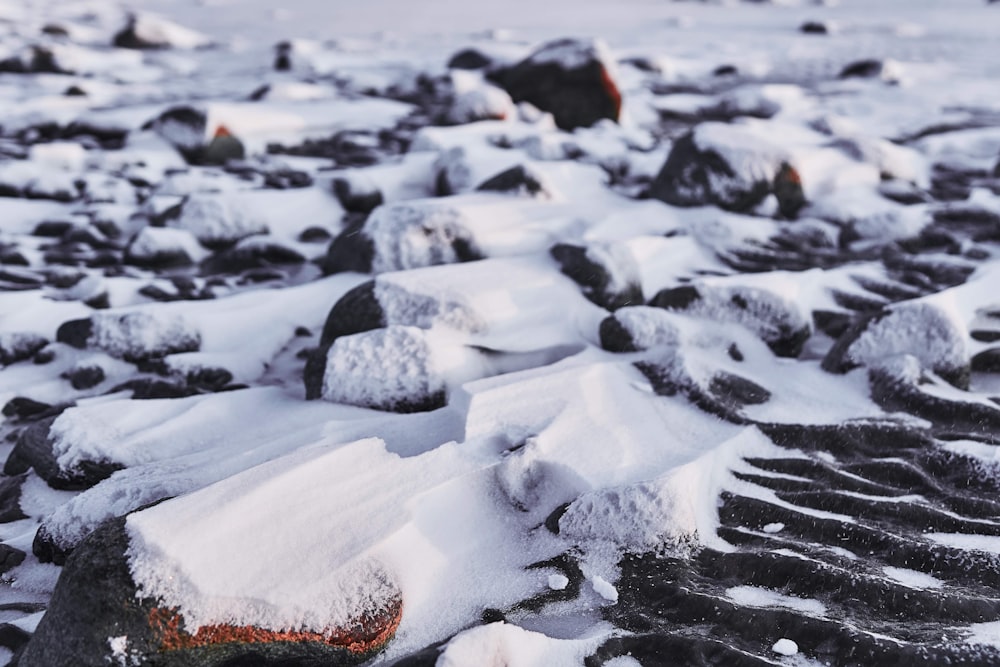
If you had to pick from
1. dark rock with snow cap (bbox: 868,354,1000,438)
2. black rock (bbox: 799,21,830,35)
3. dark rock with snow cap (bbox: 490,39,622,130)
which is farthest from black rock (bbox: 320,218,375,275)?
black rock (bbox: 799,21,830,35)

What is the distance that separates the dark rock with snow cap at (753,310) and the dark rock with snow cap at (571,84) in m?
4.84

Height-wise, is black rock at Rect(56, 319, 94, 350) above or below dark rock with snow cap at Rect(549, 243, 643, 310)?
below

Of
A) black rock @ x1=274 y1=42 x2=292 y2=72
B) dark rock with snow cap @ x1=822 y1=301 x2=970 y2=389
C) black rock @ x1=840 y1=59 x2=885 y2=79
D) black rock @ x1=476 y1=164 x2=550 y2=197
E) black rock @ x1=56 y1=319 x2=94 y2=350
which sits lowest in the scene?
black rock @ x1=56 y1=319 x2=94 y2=350

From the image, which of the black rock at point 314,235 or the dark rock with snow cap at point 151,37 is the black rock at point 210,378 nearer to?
the black rock at point 314,235

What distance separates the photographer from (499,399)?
2.75 m

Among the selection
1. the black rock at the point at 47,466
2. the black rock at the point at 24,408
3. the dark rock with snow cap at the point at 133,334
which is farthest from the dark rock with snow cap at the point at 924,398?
the black rock at the point at 24,408

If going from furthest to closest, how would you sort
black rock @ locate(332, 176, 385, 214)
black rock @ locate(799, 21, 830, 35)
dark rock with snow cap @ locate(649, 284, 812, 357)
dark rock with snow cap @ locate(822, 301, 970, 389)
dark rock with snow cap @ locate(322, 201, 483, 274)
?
1. black rock @ locate(799, 21, 830, 35)
2. black rock @ locate(332, 176, 385, 214)
3. dark rock with snow cap @ locate(322, 201, 483, 274)
4. dark rock with snow cap @ locate(649, 284, 812, 357)
5. dark rock with snow cap @ locate(822, 301, 970, 389)

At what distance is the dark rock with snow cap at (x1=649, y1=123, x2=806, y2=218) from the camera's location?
5188mm

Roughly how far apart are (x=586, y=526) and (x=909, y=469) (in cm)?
109

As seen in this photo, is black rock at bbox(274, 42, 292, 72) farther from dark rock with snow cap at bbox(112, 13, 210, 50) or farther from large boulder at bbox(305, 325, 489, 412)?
large boulder at bbox(305, 325, 489, 412)

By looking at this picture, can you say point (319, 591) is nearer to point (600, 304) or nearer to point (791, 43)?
point (600, 304)

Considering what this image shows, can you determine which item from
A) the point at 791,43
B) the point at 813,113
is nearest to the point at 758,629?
the point at 813,113

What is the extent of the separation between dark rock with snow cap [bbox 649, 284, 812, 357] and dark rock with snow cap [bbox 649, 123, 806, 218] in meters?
1.68

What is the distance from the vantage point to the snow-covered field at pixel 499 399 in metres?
1.94
